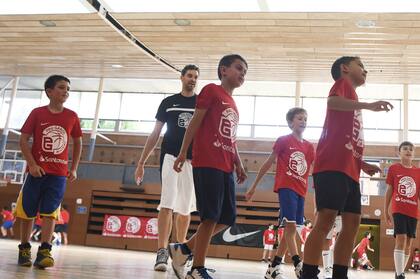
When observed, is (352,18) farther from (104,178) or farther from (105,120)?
(105,120)

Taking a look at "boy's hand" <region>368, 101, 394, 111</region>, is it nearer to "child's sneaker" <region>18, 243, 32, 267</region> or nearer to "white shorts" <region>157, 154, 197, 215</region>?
"white shorts" <region>157, 154, 197, 215</region>

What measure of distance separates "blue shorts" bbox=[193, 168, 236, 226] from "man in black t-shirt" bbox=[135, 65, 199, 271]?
1.18m

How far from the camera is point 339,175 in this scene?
2445 millimetres

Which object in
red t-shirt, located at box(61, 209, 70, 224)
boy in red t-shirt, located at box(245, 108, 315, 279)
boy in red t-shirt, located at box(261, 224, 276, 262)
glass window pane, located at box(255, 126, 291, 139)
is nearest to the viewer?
boy in red t-shirt, located at box(245, 108, 315, 279)

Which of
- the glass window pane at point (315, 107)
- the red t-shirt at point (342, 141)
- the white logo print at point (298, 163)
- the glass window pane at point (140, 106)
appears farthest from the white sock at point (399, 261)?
the glass window pane at point (140, 106)

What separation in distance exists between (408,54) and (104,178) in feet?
33.6

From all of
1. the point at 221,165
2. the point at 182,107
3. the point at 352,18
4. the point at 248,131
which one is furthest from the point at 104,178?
the point at 221,165

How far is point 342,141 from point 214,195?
78 centimetres

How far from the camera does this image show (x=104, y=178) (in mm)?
15562

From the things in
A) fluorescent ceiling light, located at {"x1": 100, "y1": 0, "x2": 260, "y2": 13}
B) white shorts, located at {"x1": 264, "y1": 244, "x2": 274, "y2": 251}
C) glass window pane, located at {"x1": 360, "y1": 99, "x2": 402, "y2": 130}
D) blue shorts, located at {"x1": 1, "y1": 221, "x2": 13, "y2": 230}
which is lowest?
blue shorts, located at {"x1": 1, "y1": 221, "x2": 13, "y2": 230}

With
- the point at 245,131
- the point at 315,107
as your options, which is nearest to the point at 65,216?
the point at 245,131

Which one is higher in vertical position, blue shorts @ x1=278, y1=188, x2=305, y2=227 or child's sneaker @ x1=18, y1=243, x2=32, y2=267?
blue shorts @ x1=278, y1=188, x2=305, y2=227

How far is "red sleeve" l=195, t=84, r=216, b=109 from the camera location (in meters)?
2.70

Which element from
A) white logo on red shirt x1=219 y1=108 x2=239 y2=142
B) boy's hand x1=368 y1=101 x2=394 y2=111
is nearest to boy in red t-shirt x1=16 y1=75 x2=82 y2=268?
white logo on red shirt x1=219 y1=108 x2=239 y2=142
